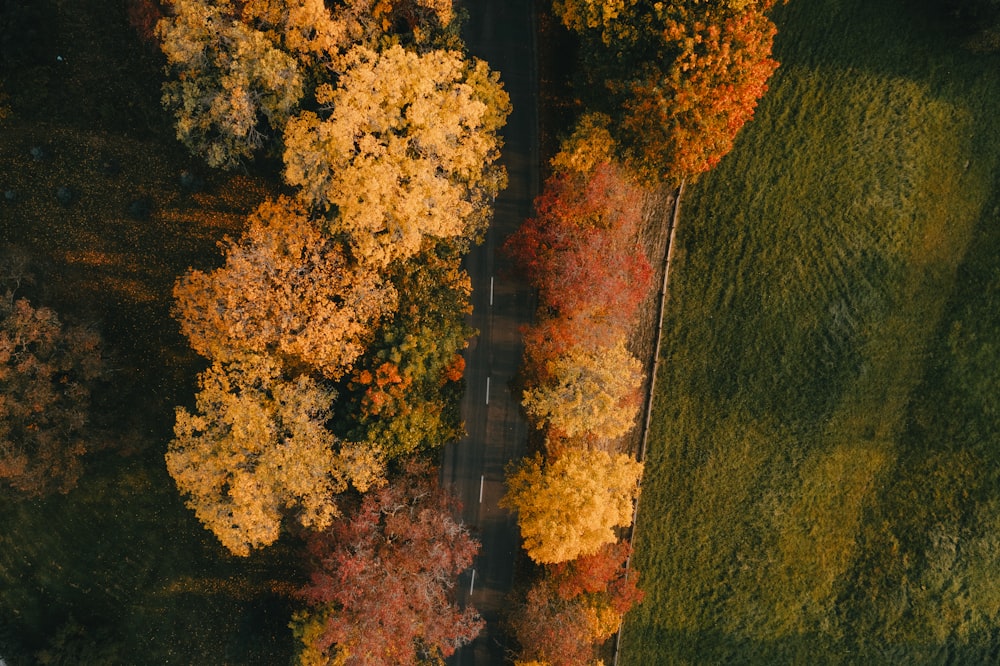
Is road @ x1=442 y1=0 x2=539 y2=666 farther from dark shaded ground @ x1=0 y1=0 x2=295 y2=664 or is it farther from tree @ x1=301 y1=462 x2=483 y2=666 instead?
dark shaded ground @ x1=0 y1=0 x2=295 y2=664

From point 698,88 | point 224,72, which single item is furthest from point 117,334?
point 698,88

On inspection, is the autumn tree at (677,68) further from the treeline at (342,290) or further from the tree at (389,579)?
the tree at (389,579)

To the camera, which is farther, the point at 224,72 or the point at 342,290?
the point at 342,290

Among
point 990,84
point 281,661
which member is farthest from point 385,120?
point 990,84

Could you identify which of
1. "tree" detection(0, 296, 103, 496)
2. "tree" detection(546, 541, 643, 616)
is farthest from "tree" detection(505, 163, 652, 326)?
"tree" detection(0, 296, 103, 496)

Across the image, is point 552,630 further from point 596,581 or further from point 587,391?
point 587,391

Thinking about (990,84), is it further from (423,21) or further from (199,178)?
(199,178)
